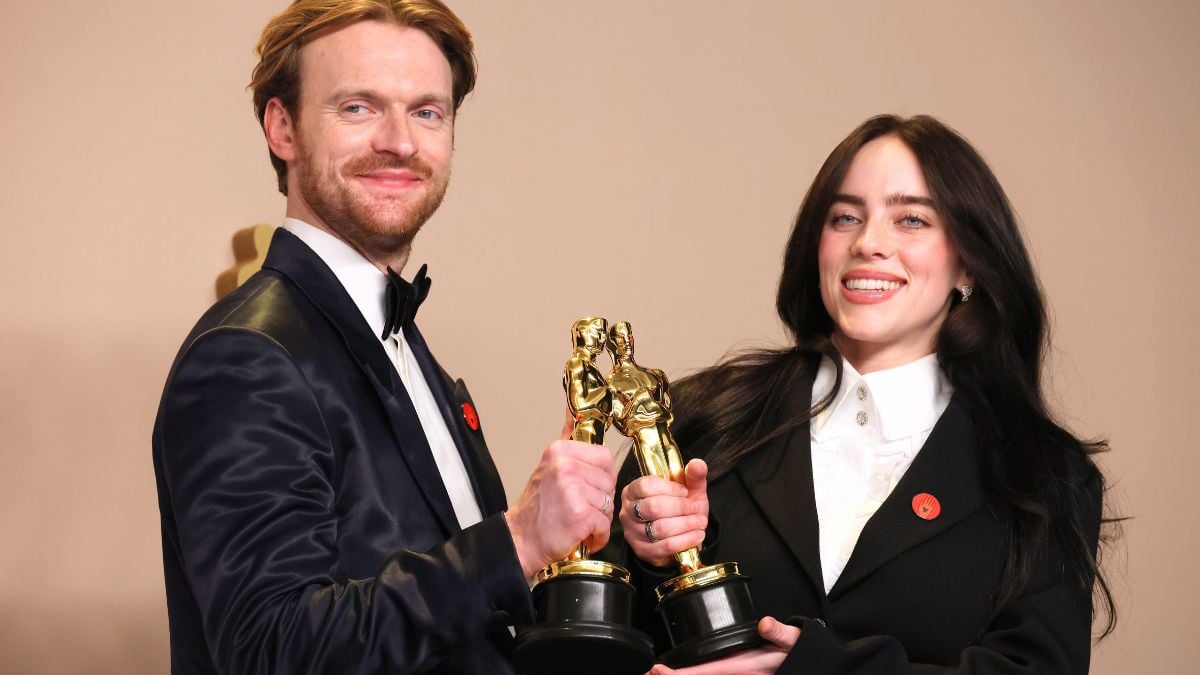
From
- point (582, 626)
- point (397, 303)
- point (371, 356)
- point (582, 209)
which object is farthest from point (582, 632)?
point (582, 209)

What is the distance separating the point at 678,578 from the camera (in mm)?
2033

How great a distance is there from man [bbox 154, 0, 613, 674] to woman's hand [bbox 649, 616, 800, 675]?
0.30 meters

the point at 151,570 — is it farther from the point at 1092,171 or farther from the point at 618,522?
the point at 1092,171

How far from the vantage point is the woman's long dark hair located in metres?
2.44

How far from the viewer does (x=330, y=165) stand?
2.22 m

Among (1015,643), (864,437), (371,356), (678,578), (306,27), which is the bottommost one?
(1015,643)

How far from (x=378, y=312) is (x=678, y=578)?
673 millimetres

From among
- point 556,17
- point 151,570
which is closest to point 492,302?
point 556,17

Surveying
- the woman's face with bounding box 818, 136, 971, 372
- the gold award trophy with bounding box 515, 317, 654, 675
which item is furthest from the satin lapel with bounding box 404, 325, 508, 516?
the woman's face with bounding box 818, 136, 971, 372

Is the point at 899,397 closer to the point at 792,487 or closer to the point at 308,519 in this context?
the point at 792,487

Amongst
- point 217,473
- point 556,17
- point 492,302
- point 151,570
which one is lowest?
point 151,570

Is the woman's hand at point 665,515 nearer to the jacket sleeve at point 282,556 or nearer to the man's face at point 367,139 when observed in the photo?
the jacket sleeve at point 282,556

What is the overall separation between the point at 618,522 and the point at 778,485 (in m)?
0.30

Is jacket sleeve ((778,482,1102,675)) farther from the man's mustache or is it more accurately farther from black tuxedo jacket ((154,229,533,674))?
the man's mustache
